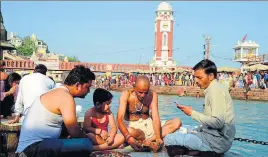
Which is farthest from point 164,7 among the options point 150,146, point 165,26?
point 150,146

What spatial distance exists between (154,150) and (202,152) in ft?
2.36

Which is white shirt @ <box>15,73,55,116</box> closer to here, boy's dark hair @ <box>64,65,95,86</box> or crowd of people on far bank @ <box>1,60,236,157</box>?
crowd of people on far bank @ <box>1,60,236,157</box>

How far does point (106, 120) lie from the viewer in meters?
4.43

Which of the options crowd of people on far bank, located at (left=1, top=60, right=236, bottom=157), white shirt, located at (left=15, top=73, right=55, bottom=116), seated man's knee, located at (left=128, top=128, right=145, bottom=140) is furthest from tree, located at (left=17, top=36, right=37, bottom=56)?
seated man's knee, located at (left=128, top=128, right=145, bottom=140)

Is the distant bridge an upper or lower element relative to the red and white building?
lower

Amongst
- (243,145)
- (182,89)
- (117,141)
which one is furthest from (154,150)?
(182,89)

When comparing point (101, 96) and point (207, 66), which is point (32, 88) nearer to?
point (101, 96)

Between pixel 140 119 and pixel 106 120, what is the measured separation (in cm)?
46

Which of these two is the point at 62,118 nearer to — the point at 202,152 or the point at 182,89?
the point at 202,152

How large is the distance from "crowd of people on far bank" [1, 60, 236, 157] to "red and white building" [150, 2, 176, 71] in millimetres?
54622

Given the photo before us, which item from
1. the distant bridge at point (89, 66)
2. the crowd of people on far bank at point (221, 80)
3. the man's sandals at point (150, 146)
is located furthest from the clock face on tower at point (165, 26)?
the man's sandals at point (150, 146)

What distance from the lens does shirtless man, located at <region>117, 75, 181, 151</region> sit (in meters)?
4.31

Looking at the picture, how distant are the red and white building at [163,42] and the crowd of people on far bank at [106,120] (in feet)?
179

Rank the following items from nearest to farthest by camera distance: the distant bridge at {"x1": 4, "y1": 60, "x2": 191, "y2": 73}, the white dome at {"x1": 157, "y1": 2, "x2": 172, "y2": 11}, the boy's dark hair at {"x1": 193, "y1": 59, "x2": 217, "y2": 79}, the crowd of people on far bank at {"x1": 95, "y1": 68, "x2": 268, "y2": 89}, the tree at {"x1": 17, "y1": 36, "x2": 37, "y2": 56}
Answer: the boy's dark hair at {"x1": 193, "y1": 59, "x2": 217, "y2": 79} < the crowd of people on far bank at {"x1": 95, "y1": 68, "x2": 268, "y2": 89} < the distant bridge at {"x1": 4, "y1": 60, "x2": 191, "y2": 73} < the white dome at {"x1": 157, "y1": 2, "x2": 172, "y2": 11} < the tree at {"x1": 17, "y1": 36, "x2": 37, "y2": 56}
